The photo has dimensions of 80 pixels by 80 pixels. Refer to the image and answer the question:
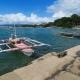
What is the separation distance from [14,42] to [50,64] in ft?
61.4

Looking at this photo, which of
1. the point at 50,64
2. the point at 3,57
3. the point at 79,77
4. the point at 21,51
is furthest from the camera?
the point at 21,51

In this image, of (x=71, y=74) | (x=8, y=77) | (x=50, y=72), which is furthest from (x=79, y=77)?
(x=8, y=77)

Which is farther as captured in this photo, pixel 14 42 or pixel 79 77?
pixel 14 42

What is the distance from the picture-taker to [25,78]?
461 inches

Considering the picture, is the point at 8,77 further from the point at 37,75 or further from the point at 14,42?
the point at 14,42

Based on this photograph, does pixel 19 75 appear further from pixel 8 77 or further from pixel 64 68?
pixel 64 68

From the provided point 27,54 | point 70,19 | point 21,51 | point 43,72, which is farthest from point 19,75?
point 70,19

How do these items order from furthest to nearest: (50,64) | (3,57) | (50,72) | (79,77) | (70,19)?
1. (70,19)
2. (3,57)
3. (50,64)
4. (50,72)
5. (79,77)

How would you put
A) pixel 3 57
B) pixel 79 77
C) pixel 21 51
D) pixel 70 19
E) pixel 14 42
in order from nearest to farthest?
1. pixel 79 77
2. pixel 3 57
3. pixel 21 51
4. pixel 14 42
5. pixel 70 19

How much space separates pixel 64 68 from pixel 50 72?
1.57m

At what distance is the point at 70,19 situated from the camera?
172125 mm

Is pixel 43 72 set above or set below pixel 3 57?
above

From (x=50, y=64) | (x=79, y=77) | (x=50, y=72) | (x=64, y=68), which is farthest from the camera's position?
(x=50, y=64)

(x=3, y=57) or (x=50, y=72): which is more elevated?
(x=50, y=72)
